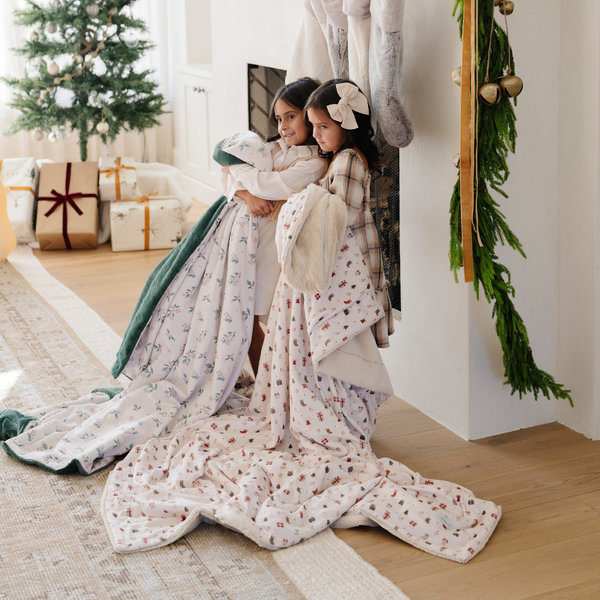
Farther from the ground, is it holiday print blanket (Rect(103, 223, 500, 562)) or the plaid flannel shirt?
the plaid flannel shirt

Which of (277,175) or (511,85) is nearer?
(511,85)

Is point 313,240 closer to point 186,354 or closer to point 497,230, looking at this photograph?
point 497,230

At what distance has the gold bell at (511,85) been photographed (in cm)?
170

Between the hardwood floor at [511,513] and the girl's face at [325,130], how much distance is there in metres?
0.81

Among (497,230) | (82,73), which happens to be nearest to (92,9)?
(82,73)

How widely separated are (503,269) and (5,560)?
130 cm

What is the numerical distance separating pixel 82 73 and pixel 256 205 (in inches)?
111

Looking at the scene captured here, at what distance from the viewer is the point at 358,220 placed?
199cm

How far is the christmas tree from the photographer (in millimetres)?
4316

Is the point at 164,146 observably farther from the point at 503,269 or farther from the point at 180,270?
the point at 503,269

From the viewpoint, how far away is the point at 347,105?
6.24 ft

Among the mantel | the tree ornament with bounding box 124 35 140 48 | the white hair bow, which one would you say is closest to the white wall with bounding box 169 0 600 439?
the white hair bow

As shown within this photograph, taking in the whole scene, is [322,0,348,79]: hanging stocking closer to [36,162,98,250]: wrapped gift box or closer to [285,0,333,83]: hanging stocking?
[285,0,333,83]: hanging stocking

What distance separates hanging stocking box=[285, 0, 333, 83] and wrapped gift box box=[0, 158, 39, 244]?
7.74 feet
